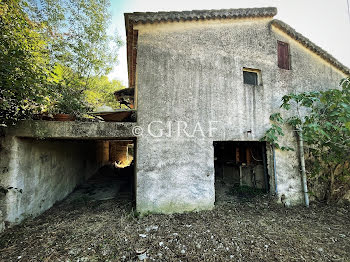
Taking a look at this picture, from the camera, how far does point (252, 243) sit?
3736 millimetres

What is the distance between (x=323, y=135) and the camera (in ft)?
18.4

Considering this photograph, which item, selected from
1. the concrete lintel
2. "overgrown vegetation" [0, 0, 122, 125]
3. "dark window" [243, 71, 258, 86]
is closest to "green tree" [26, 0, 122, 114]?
"overgrown vegetation" [0, 0, 122, 125]

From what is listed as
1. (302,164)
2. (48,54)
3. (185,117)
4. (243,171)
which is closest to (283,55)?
(302,164)

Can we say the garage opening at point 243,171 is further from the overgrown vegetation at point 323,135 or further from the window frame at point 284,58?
the window frame at point 284,58

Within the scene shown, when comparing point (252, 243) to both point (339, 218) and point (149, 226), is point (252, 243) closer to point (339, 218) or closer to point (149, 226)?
point (149, 226)

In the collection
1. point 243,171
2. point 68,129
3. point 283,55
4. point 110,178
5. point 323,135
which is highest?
point 283,55

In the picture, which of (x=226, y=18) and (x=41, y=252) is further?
(x=226, y=18)

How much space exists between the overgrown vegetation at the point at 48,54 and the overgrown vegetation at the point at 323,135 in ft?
21.6

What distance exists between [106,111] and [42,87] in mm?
1473

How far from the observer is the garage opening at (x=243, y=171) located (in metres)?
6.91

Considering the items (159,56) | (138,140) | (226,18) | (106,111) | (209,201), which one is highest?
(226,18)

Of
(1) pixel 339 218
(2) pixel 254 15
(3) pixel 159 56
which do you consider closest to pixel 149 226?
(3) pixel 159 56

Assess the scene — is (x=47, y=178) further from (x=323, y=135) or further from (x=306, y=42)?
(x=306, y=42)

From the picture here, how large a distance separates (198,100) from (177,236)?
391cm
